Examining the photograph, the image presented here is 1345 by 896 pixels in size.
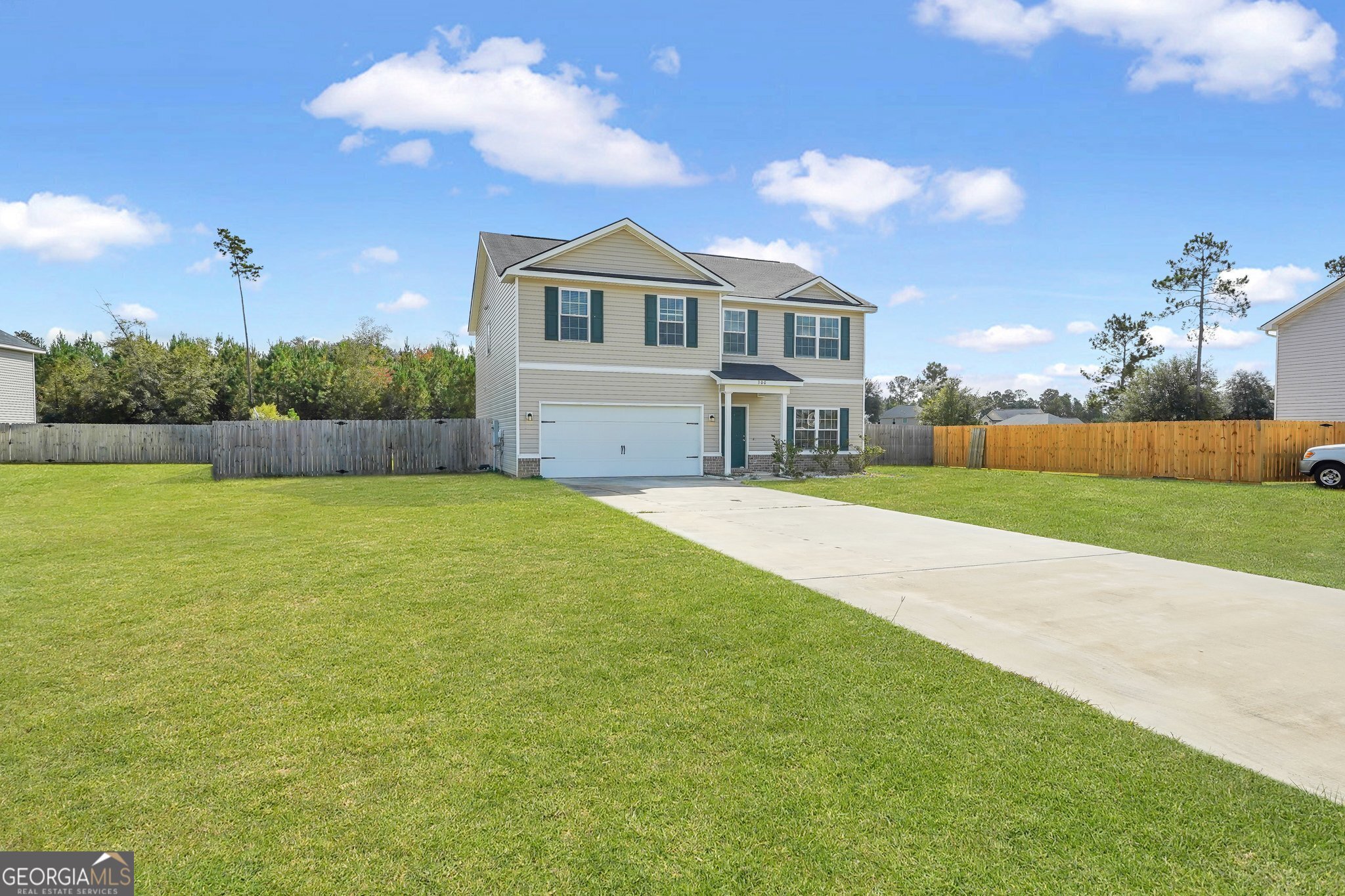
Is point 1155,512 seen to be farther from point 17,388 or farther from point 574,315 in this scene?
point 17,388

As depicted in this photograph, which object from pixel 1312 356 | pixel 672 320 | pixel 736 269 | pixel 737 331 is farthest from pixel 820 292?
pixel 1312 356

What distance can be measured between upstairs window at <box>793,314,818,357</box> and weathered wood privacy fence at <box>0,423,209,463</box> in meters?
23.6

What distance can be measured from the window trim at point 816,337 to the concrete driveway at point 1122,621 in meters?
12.7

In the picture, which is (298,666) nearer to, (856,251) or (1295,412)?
(856,251)

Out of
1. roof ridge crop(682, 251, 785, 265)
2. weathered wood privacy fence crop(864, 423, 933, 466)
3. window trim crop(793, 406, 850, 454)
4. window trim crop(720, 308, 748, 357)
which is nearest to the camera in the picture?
window trim crop(720, 308, 748, 357)

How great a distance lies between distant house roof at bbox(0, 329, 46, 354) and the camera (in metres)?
26.8

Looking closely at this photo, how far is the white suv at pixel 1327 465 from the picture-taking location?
1540 cm

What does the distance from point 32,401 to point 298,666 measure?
35677mm

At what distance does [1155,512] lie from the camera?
11.9 m

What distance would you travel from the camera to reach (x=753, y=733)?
10.7ft

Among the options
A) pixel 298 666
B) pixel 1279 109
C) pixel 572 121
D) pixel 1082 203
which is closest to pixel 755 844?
pixel 298 666

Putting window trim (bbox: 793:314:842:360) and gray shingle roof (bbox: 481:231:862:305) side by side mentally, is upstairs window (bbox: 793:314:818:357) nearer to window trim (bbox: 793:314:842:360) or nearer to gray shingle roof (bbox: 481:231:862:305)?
window trim (bbox: 793:314:842:360)

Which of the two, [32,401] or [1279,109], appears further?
[32,401]
